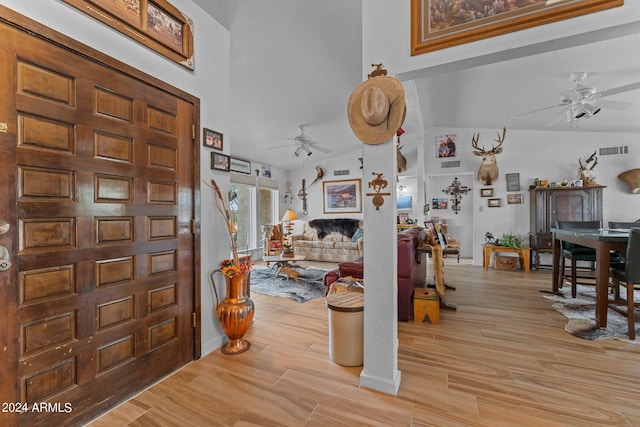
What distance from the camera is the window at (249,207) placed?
6.06 metres

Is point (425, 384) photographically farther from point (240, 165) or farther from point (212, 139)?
point (240, 165)

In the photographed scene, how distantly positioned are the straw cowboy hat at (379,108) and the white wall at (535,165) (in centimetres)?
503

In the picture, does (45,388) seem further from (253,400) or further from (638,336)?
(638,336)

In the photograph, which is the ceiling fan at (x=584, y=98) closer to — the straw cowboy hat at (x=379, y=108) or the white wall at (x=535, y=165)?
the white wall at (x=535, y=165)

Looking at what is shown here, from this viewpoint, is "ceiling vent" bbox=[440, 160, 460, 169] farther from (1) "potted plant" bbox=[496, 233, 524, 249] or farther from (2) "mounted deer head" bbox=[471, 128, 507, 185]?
(1) "potted plant" bbox=[496, 233, 524, 249]

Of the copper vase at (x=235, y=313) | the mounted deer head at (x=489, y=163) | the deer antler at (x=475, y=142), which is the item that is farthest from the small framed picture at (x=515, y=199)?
the copper vase at (x=235, y=313)

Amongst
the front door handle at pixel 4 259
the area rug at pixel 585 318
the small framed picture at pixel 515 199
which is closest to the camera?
the front door handle at pixel 4 259

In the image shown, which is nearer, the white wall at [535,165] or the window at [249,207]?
the white wall at [535,165]

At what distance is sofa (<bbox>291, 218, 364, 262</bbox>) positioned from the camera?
20.1 feet

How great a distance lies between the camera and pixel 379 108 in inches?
62.1

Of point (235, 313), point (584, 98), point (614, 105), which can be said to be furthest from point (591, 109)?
point (235, 313)

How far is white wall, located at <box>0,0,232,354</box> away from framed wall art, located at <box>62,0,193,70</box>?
0.05 metres

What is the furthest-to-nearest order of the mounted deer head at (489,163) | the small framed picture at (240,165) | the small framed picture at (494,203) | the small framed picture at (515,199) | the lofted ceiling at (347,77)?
1. the small framed picture at (240,165)
2. the small framed picture at (494,203)
3. the small framed picture at (515,199)
4. the mounted deer head at (489,163)
5. the lofted ceiling at (347,77)

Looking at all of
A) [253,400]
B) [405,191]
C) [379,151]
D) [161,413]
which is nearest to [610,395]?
→ [379,151]
